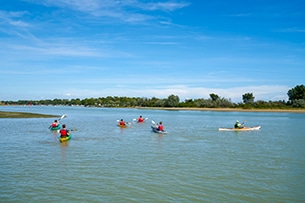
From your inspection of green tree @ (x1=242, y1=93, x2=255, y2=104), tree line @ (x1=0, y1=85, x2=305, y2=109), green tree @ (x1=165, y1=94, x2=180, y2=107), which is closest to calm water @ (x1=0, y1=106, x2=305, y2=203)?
tree line @ (x1=0, y1=85, x2=305, y2=109)

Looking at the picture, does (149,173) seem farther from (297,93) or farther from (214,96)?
(214,96)

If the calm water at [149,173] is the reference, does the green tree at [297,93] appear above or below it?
above

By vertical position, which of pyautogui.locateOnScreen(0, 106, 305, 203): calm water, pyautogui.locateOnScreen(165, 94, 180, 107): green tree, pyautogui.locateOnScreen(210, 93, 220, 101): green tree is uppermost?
pyautogui.locateOnScreen(210, 93, 220, 101): green tree

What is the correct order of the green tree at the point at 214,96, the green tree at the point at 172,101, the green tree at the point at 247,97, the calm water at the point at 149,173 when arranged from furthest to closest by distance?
the green tree at the point at 172,101 < the green tree at the point at 214,96 < the green tree at the point at 247,97 < the calm water at the point at 149,173

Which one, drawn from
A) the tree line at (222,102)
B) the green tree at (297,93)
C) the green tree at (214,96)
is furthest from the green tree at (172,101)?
the green tree at (297,93)

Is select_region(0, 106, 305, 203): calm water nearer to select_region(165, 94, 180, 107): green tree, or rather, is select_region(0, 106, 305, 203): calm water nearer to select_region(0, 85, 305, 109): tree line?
select_region(0, 85, 305, 109): tree line

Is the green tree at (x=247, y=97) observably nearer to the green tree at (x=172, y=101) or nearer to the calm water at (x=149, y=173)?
the green tree at (x=172, y=101)

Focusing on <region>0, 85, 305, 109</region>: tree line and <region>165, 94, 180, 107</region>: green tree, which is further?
<region>165, 94, 180, 107</region>: green tree

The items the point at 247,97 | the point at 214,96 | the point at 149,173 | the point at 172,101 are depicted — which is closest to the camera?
the point at 149,173

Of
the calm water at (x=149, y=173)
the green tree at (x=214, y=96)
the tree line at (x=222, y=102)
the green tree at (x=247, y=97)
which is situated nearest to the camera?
the calm water at (x=149, y=173)

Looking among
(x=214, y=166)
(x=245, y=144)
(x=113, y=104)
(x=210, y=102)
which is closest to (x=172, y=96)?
(x=210, y=102)

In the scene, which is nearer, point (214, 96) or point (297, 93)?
point (297, 93)

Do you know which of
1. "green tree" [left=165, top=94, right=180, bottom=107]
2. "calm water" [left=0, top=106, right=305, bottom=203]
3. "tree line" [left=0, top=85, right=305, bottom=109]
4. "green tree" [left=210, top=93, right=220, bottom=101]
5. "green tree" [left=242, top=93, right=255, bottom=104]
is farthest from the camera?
"green tree" [left=165, top=94, right=180, bottom=107]

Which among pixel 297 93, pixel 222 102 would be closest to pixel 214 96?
pixel 222 102
